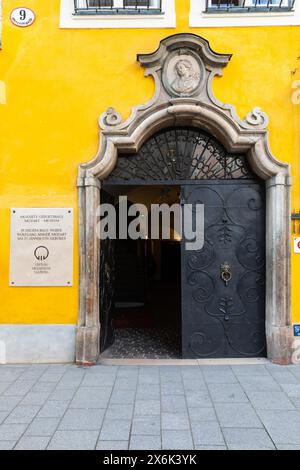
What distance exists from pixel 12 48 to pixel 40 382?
4.46 m

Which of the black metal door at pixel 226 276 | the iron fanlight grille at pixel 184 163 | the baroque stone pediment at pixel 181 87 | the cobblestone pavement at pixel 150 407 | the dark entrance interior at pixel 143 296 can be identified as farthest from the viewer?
the dark entrance interior at pixel 143 296

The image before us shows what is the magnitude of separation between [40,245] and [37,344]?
1337 millimetres

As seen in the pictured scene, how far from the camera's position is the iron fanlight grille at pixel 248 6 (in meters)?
4.94

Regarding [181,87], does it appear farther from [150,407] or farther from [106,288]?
[150,407]

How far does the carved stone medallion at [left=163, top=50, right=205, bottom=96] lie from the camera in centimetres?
490

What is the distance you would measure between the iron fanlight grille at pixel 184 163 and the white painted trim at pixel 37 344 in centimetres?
223

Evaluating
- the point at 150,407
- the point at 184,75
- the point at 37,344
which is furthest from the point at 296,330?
the point at 184,75

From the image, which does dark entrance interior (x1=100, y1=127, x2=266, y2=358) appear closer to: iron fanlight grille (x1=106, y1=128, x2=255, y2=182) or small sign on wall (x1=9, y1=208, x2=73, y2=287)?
iron fanlight grille (x1=106, y1=128, x2=255, y2=182)

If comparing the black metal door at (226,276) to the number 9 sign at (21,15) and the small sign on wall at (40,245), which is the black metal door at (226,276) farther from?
the number 9 sign at (21,15)

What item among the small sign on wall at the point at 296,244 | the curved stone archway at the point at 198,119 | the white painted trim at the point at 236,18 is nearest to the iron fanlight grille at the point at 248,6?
the white painted trim at the point at 236,18

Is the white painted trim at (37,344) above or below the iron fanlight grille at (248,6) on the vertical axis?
below

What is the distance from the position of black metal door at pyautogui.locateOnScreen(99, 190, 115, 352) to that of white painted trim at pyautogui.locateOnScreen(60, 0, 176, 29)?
231 centimetres

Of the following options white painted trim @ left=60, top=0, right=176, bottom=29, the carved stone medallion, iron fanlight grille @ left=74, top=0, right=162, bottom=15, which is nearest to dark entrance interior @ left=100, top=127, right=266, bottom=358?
the carved stone medallion
